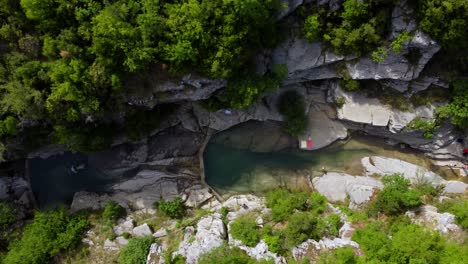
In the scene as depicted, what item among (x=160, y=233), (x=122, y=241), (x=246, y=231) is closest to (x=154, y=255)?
(x=160, y=233)

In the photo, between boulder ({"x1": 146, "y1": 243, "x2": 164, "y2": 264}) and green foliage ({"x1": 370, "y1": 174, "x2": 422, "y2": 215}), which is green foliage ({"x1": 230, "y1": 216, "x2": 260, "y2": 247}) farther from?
green foliage ({"x1": 370, "y1": 174, "x2": 422, "y2": 215})

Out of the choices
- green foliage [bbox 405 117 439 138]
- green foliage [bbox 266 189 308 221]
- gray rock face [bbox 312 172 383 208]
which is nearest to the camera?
green foliage [bbox 405 117 439 138]

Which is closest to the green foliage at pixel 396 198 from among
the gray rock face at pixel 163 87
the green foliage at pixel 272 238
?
the green foliage at pixel 272 238

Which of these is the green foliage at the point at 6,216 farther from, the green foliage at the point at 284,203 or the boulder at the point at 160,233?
the green foliage at the point at 284,203

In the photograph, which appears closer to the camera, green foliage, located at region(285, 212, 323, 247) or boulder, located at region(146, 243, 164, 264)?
green foliage, located at region(285, 212, 323, 247)

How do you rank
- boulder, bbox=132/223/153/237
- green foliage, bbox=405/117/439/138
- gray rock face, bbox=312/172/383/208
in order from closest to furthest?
1. green foliage, bbox=405/117/439/138
2. boulder, bbox=132/223/153/237
3. gray rock face, bbox=312/172/383/208

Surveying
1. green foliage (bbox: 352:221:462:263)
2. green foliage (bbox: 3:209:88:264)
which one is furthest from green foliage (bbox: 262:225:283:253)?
green foliage (bbox: 3:209:88:264)

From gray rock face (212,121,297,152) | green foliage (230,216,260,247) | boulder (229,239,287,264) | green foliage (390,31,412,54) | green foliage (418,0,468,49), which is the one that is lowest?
boulder (229,239,287,264)
